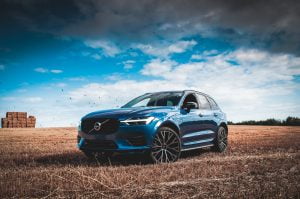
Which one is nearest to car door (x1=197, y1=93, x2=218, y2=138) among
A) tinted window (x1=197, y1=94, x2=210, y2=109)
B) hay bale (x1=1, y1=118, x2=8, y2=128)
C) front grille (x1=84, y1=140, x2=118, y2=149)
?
tinted window (x1=197, y1=94, x2=210, y2=109)

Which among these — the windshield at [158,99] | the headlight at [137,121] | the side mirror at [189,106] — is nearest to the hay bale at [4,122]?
the windshield at [158,99]

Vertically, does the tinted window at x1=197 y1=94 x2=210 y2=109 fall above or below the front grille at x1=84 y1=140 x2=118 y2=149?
above

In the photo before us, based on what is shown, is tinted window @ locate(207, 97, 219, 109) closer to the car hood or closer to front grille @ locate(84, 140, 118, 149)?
the car hood

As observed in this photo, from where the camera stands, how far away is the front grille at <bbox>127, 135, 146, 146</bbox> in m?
6.71

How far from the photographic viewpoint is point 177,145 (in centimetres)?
742

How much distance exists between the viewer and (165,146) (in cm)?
716

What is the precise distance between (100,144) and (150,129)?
1.11m

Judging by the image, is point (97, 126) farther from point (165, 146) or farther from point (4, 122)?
point (4, 122)

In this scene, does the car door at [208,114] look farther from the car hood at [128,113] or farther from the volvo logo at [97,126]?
the volvo logo at [97,126]

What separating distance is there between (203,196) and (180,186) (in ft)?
1.87

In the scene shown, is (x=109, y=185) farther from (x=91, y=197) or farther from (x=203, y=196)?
(x=203, y=196)

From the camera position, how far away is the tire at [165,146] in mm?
6945

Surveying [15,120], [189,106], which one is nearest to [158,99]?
[189,106]

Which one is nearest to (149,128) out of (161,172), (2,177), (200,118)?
(161,172)
